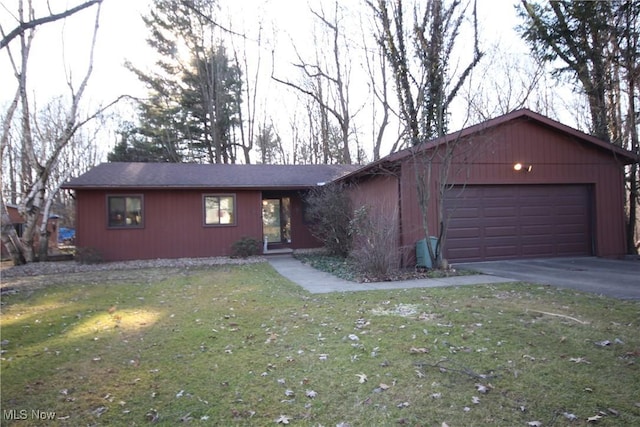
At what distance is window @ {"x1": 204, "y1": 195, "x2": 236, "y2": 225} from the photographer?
14.8 metres

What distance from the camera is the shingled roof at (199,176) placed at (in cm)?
1358

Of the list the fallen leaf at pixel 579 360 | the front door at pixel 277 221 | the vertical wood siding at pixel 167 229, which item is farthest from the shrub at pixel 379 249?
the front door at pixel 277 221

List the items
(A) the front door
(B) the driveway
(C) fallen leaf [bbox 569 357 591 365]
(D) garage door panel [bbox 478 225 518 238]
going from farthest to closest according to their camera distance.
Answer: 1. (A) the front door
2. (D) garage door panel [bbox 478 225 518 238]
3. (B) the driveway
4. (C) fallen leaf [bbox 569 357 591 365]

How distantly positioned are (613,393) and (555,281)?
218 inches

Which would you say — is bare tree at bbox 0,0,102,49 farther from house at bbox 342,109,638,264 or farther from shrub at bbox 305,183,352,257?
shrub at bbox 305,183,352,257

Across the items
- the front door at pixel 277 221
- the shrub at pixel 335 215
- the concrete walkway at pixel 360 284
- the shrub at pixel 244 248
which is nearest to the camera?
the concrete walkway at pixel 360 284

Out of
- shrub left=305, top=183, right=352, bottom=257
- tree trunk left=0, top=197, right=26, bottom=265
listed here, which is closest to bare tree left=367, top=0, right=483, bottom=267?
shrub left=305, top=183, right=352, bottom=257

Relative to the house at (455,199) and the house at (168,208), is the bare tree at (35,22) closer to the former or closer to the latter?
the house at (455,199)

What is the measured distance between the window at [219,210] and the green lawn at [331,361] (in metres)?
8.04

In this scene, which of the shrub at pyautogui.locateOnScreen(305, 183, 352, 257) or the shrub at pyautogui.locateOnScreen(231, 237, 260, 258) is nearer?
the shrub at pyautogui.locateOnScreen(305, 183, 352, 257)

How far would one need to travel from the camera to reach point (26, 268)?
1245cm

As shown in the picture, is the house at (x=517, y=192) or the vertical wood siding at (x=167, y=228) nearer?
the house at (x=517, y=192)

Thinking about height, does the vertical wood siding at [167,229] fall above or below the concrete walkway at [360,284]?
above

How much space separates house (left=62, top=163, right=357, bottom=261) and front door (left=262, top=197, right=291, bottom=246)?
1.33 metres
